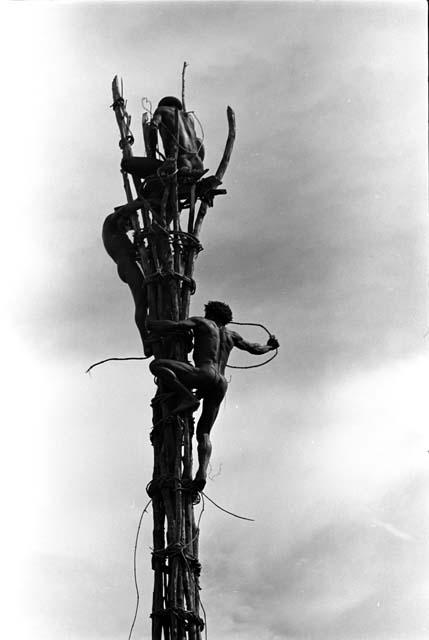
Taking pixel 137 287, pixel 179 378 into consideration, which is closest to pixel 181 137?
pixel 137 287

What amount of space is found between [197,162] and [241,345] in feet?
9.58

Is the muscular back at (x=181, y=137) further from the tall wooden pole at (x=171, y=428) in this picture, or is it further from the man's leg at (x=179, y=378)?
the man's leg at (x=179, y=378)

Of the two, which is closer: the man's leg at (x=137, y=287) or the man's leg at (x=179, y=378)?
the man's leg at (x=179, y=378)

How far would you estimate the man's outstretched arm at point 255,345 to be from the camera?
17.6 m

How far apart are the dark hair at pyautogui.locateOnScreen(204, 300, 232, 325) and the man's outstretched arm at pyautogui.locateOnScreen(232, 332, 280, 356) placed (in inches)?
9.6

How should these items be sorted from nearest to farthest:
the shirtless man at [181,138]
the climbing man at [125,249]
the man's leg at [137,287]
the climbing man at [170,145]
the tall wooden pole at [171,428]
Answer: the tall wooden pole at [171,428] < the man's leg at [137,287] < the climbing man at [125,249] < the climbing man at [170,145] < the shirtless man at [181,138]

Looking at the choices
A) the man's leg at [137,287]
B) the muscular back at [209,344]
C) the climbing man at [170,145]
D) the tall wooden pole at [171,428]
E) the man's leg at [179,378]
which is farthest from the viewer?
the climbing man at [170,145]

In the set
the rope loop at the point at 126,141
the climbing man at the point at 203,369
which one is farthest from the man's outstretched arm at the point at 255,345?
the rope loop at the point at 126,141

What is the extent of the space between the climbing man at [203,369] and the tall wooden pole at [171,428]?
164 mm

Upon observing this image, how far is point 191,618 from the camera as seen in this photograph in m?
15.8

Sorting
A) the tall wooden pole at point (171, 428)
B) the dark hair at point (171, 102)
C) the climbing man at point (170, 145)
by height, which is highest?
the dark hair at point (171, 102)

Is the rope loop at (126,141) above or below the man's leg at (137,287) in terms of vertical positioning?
above

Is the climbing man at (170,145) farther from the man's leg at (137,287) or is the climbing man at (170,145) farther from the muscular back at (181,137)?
the man's leg at (137,287)

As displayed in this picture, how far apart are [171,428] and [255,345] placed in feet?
6.09
